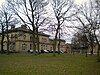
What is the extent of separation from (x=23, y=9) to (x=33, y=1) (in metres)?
3.02

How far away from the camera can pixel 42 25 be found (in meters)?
50.4

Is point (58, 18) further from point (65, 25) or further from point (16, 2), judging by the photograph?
point (16, 2)

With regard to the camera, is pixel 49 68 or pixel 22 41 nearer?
pixel 49 68

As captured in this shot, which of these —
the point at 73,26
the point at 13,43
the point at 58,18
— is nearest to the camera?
the point at 73,26

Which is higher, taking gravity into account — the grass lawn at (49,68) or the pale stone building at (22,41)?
the pale stone building at (22,41)

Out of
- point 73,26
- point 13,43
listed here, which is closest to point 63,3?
point 73,26

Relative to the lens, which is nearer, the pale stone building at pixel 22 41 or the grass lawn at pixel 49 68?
the grass lawn at pixel 49 68

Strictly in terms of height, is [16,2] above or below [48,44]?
above

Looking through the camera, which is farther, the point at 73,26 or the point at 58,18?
the point at 58,18

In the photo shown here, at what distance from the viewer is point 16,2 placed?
50.0 metres

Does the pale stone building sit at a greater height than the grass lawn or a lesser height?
greater

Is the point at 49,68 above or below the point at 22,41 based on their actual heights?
below

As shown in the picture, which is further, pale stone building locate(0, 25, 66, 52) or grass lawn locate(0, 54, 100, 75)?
pale stone building locate(0, 25, 66, 52)

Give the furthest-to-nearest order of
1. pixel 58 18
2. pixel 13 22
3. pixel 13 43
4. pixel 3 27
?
pixel 13 43 → pixel 3 27 → pixel 13 22 → pixel 58 18
